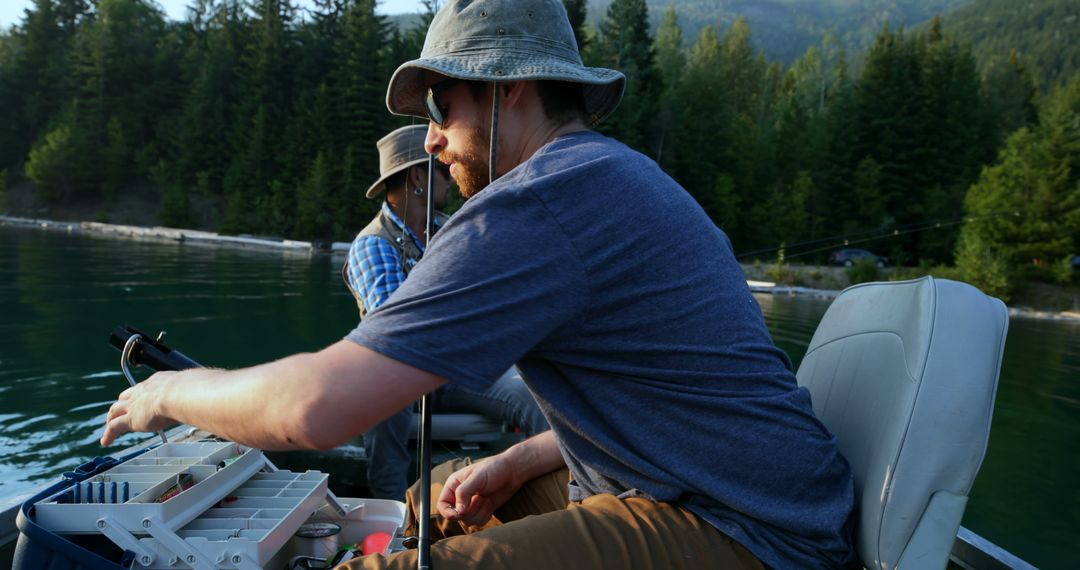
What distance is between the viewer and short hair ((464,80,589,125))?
1.65 m

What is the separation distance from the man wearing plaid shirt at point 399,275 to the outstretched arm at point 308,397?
2176 millimetres

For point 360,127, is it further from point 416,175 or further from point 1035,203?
point 416,175

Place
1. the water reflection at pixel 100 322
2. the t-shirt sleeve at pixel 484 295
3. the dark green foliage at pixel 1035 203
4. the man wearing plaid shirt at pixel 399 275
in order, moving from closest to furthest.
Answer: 1. the t-shirt sleeve at pixel 484 295
2. the man wearing plaid shirt at pixel 399 275
3. the water reflection at pixel 100 322
4. the dark green foliage at pixel 1035 203

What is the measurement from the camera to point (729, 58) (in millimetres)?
73438

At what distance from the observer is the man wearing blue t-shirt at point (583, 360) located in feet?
4.03

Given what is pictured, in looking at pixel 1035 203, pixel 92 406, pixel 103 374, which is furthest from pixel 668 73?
pixel 92 406

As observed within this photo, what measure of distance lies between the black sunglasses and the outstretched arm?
2.20 feet

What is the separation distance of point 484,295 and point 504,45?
65cm

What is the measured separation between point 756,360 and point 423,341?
652mm

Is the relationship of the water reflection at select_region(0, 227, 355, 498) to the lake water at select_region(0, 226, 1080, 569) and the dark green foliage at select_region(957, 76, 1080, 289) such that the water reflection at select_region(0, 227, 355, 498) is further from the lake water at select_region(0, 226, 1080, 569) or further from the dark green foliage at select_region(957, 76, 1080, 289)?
the dark green foliage at select_region(957, 76, 1080, 289)

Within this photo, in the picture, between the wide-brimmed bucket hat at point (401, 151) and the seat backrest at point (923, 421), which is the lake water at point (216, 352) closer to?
the wide-brimmed bucket hat at point (401, 151)

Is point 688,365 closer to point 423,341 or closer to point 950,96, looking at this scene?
point 423,341

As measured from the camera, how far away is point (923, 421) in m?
1.50

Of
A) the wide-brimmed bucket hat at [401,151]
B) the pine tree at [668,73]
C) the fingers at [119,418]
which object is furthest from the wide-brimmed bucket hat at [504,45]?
the pine tree at [668,73]
